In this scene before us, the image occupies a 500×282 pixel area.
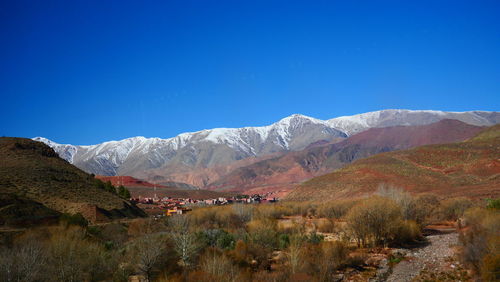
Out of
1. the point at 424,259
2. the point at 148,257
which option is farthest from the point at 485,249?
the point at 148,257

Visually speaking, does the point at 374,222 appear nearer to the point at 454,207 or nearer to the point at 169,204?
the point at 454,207

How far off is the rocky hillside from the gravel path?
36.6m

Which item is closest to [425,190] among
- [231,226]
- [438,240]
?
[438,240]

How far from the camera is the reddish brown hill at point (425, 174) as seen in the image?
67375 millimetres

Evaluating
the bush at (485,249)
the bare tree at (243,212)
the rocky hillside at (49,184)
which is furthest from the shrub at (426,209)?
the rocky hillside at (49,184)

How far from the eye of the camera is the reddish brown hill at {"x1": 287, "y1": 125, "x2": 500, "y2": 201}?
67375 millimetres

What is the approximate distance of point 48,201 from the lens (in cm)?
4628

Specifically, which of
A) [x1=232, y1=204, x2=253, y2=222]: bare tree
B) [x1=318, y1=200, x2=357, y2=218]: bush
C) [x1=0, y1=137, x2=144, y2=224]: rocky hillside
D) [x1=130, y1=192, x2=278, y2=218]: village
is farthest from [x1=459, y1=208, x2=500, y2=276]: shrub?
[x1=130, y1=192, x2=278, y2=218]: village

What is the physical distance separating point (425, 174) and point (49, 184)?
2821 inches

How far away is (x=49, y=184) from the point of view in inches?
2012

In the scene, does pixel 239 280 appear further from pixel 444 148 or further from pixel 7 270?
pixel 444 148

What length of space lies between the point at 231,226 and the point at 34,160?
117 feet

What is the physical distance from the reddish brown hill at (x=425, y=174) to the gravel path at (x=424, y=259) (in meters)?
28.7

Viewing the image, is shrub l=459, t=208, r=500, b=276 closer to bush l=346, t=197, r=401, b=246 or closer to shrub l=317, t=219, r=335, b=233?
bush l=346, t=197, r=401, b=246
